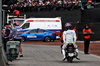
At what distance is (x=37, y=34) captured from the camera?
39594 mm

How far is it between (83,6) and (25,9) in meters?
8.73

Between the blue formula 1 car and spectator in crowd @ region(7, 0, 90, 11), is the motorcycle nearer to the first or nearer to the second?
the blue formula 1 car

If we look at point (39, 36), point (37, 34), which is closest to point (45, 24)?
point (37, 34)

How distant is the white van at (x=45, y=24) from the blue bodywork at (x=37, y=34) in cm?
171

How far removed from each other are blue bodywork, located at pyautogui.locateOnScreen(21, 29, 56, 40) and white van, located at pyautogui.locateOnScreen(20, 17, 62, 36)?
171 cm

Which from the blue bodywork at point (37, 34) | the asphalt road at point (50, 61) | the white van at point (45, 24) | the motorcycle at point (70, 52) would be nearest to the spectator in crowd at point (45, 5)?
the white van at point (45, 24)

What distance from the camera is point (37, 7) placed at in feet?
159

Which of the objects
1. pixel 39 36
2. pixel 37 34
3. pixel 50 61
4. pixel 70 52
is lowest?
pixel 39 36

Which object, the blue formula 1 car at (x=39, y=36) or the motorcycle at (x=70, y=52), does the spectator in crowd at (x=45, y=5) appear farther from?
the motorcycle at (x=70, y=52)

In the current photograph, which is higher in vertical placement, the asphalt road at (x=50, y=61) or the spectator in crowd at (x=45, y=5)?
the spectator in crowd at (x=45, y=5)

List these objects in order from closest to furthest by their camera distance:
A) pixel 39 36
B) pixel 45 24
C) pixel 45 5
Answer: pixel 39 36
pixel 45 24
pixel 45 5

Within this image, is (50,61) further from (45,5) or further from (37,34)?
(45,5)

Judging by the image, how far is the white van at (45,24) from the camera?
41250mm

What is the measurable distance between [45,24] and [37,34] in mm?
2350
